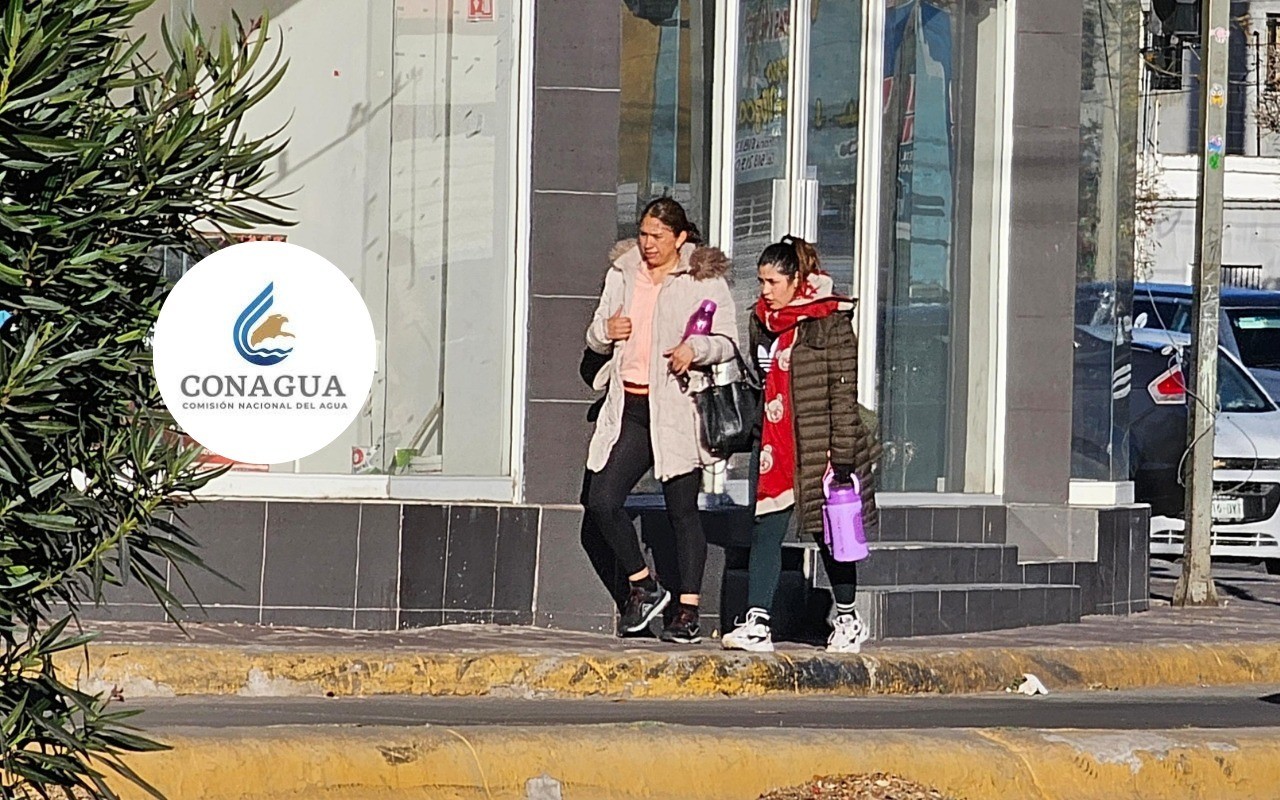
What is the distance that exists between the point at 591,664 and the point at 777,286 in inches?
75.0

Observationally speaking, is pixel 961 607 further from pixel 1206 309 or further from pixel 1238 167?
pixel 1238 167

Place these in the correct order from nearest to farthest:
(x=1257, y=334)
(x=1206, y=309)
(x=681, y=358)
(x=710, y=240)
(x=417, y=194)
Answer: (x=681, y=358) → (x=417, y=194) → (x=710, y=240) → (x=1206, y=309) → (x=1257, y=334)

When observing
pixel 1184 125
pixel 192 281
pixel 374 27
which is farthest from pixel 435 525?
pixel 1184 125

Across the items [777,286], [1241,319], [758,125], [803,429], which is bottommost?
[803,429]

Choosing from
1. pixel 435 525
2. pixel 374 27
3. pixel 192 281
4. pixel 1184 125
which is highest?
pixel 1184 125

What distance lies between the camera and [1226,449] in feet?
49.8

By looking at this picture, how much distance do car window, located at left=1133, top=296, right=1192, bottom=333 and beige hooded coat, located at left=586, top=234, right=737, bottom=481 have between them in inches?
327

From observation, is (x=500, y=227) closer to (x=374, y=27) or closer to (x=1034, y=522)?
(x=374, y=27)

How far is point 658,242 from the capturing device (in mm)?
9297

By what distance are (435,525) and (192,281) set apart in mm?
5620

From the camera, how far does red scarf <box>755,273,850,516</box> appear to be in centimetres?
920

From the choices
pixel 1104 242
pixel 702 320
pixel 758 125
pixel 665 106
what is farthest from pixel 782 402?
pixel 1104 242

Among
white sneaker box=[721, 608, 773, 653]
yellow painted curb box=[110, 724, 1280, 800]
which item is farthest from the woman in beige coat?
yellow painted curb box=[110, 724, 1280, 800]

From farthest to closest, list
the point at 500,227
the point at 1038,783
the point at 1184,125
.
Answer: the point at 1184,125
the point at 500,227
the point at 1038,783
